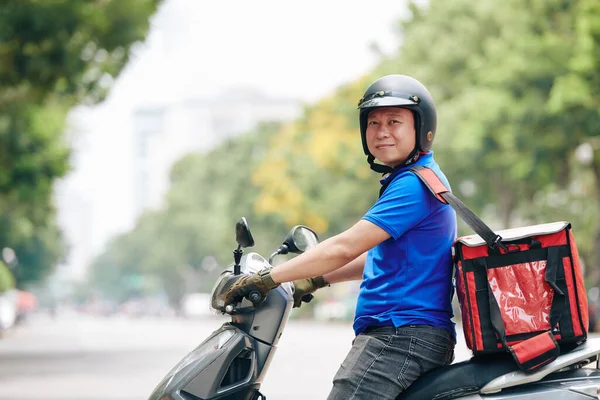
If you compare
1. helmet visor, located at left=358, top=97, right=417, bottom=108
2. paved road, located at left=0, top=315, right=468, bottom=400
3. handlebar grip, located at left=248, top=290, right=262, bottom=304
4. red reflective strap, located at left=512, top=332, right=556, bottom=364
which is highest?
paved road, located at left=0, top=315, right=468, bottom=400

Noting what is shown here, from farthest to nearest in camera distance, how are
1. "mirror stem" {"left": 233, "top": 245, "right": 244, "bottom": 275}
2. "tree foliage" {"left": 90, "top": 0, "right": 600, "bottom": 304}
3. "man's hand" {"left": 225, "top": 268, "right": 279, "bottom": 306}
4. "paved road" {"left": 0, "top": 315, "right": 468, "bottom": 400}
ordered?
1. "tree foliage" {"left": 90, "top": 0, "right": 600, "bottom": 304}
2. "paved road" {"left": 0, "top": 315, "right": 468, "bottom": 400}
3. "mirror stem" {"left": 233, "top": 245, "right": 244, "bottom": 275}
4. "man's hand" {"left": 225, "top": 268, "right": 279, "bottom": 306}

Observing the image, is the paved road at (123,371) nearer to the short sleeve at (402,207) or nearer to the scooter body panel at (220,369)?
the scooter body panel at (220,369)

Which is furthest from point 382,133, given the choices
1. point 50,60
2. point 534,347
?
point 50,60

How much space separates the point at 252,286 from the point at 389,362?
499 millimetres

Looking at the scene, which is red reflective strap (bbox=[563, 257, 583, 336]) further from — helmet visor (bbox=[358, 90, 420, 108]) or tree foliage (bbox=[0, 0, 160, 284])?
tree foliage (bbox=[0, 0, 160, 284])

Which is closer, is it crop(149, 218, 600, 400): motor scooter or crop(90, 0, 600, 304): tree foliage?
crop(149, 218, 600, 400): motor scooter

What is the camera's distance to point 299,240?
3930 mm

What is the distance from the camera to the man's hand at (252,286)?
3586 millimetres

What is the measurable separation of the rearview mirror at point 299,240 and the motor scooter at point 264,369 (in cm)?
6

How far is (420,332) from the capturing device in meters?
3.53

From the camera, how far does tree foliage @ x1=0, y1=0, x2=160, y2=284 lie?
17156 millimetres

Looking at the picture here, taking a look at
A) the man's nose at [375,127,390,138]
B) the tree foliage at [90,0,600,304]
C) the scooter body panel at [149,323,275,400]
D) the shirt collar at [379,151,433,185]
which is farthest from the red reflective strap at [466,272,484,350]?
the tree foliage at [90,0,600,304]

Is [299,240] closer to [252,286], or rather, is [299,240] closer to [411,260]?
[252,286]

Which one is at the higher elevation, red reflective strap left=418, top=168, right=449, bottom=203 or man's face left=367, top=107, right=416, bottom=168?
man's face left=367, top=107, right=416, bottom=168
